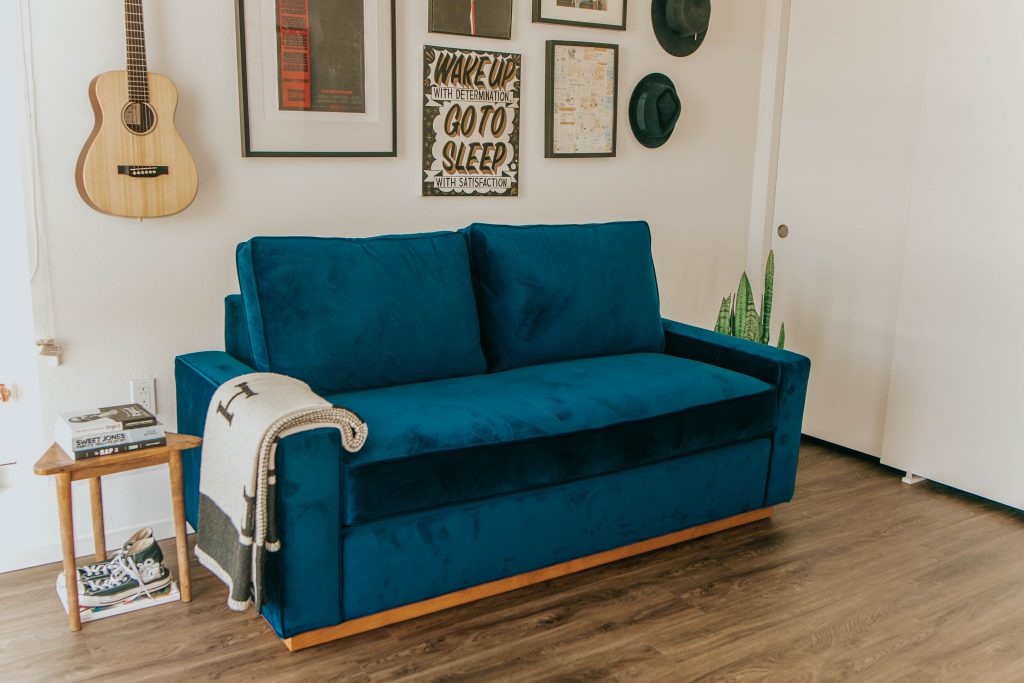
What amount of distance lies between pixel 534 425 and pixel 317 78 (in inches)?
54.0

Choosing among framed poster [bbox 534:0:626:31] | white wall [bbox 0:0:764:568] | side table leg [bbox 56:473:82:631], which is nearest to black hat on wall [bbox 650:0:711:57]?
white wall [bbox 0:0:764:568]

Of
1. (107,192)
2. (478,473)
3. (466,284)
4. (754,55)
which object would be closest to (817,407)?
(754,55)

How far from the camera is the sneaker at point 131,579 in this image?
2.39 meters

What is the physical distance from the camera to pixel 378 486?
2197mm

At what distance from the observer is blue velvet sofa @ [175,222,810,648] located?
7.29 feet

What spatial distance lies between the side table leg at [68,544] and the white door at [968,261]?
9.58 feet

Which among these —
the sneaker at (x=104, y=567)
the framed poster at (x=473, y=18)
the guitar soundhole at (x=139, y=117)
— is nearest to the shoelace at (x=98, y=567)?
the sneaker at (x=104, y=567)

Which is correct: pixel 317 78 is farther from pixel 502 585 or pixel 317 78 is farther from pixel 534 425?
pixel 502 585

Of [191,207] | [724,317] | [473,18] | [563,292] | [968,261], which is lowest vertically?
[724,317]

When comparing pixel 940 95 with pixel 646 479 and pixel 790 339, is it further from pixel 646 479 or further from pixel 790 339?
pixel 646 479

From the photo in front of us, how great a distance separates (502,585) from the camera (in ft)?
8.36

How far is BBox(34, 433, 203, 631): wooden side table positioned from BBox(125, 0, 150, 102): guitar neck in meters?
0.99

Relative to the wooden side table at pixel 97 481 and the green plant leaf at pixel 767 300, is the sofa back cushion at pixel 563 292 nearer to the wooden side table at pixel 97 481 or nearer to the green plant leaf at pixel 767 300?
the green plant leaf at pixel 767 300

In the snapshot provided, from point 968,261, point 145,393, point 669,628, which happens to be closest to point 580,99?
point 968,261
